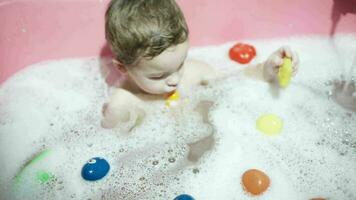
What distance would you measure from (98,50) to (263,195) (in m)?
0.72

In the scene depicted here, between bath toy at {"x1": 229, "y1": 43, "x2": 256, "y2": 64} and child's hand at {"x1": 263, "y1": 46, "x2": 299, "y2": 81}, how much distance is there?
0.12 meters

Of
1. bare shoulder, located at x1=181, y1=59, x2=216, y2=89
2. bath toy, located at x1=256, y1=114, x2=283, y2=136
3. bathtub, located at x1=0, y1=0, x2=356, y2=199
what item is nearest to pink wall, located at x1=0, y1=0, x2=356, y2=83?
bathtub, located at x1=0, y1=0, x2=356, y2=199

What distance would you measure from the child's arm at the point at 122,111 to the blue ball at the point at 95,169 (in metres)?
0.15

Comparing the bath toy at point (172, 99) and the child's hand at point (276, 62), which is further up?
the child's hand at point (276, 62)

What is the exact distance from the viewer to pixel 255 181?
121 centimetres

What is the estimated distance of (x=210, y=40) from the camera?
5.15 feet

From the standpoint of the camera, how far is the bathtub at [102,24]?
4.70 feet

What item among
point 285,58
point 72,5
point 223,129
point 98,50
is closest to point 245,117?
point 223,129

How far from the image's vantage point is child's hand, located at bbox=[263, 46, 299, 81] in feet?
4.10

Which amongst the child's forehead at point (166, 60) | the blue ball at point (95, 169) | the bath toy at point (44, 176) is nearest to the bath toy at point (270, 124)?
the child's forehead at point (166, 60)

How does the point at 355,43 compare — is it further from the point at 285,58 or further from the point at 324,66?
the point at 285,58

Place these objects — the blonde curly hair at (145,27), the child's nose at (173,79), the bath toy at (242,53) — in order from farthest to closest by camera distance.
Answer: the bath toy at (242,53)
the child's nose at (173,79)
the blonde curly hair at (145,27)

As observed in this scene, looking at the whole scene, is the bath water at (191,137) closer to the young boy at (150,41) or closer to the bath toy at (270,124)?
the bath toy at (270,124)

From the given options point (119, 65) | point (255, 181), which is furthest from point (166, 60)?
point (255, 181)
